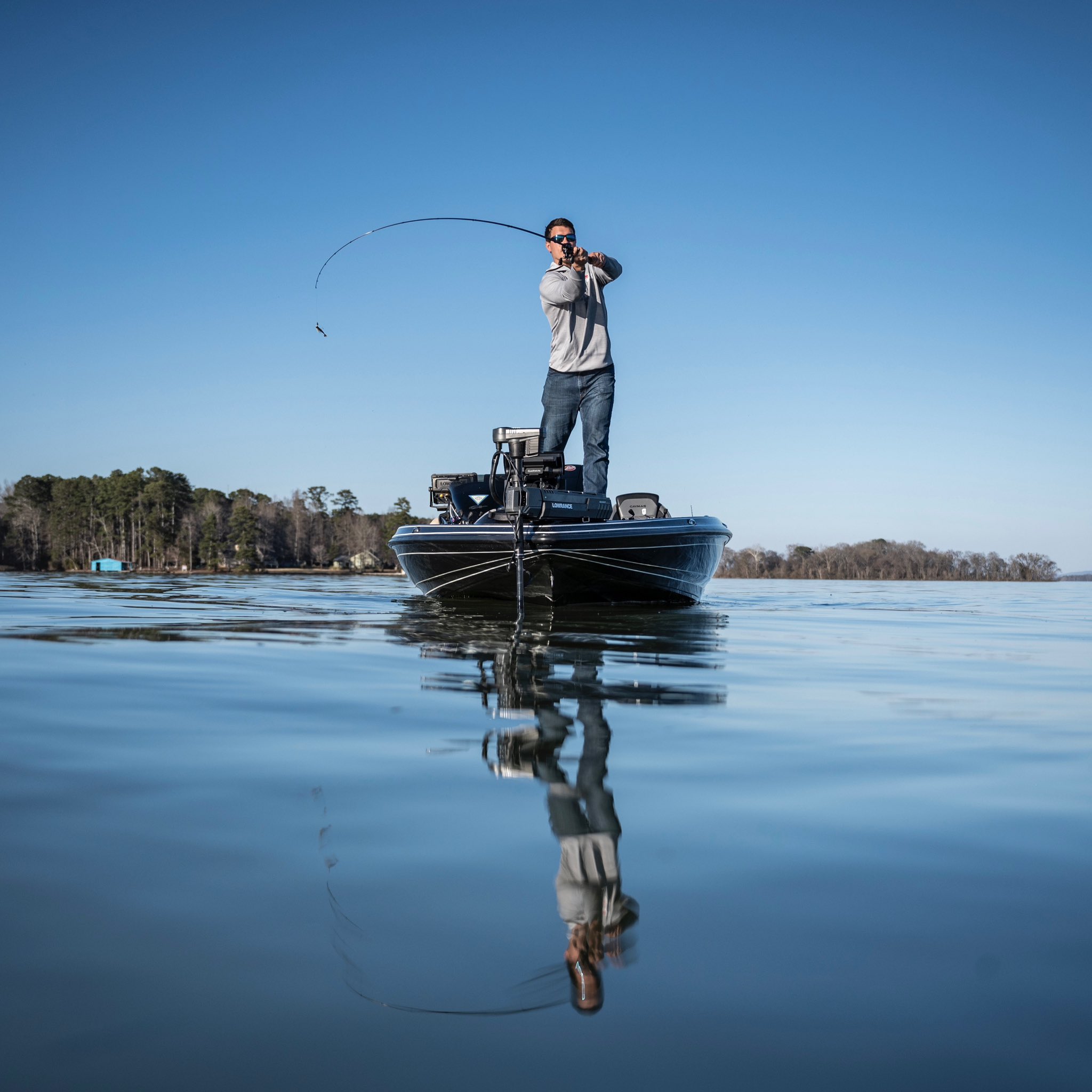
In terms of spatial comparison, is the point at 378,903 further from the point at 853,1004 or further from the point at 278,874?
the point at 853,1004

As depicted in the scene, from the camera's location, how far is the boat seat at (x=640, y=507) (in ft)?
32.8

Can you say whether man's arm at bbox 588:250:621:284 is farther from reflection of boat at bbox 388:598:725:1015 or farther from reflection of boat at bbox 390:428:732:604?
reflection of boat at bbox 388:598:725:1015

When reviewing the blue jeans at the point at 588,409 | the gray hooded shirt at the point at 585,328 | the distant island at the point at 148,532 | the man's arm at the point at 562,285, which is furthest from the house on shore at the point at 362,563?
the man's arm at the point at 562,285

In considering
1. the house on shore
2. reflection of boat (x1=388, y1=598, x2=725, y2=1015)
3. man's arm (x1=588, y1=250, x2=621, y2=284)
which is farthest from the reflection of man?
the house on shore

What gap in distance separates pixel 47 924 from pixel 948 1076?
1.12 meters

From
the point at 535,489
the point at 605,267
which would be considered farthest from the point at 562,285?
the point at 535,489

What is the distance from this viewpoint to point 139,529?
101688 millimetres

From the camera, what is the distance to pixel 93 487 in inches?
4003

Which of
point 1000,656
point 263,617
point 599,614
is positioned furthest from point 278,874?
point 599,614

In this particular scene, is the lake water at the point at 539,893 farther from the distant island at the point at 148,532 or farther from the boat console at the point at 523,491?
the distant island at the point at 148,532

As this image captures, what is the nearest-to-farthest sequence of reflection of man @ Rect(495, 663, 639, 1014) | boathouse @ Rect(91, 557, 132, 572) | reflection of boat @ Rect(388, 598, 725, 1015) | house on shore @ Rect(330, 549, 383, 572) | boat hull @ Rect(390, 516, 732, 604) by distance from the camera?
1. reflection of man @ Rect(495, 663, 639, 1014)
2. reflection of boat @ Rect(388, 598, 725, 1015)
3. boat hull @ Rect(390, 516, 732, 604)
4. boathouse @ Rect(91, 557, 132, 572)
5. house on shore @ Rect(330, 549, 383, 572)

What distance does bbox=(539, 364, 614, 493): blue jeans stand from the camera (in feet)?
31.3

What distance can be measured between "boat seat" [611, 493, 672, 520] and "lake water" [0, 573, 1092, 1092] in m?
6.77

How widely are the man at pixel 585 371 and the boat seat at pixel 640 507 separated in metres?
0.57
